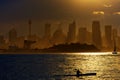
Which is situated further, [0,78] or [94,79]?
[0,78]

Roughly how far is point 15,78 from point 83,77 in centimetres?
2331

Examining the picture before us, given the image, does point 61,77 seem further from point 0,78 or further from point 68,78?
point 0,78

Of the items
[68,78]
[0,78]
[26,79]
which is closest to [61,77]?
[68,78]

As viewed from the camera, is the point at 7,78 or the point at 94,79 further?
the point at 7,78

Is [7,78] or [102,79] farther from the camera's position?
[7,78]

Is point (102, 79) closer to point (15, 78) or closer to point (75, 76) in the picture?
point (75, 76)

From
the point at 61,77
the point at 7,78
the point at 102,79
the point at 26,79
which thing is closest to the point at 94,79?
the point at 102,79

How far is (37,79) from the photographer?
5025 inches

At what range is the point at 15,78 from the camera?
13338cm

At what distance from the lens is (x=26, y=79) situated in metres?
128

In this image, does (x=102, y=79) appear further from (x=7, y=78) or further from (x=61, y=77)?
(x=7, y=78)

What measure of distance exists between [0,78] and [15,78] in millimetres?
5159

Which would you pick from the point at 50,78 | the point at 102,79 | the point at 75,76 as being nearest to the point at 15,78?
the point at 50,78

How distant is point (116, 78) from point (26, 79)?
29.8 metres
